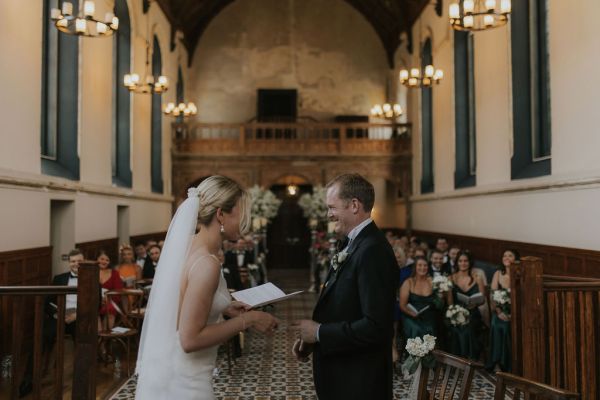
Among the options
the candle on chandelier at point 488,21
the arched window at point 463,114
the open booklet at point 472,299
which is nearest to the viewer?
the open booklet at point 472,299

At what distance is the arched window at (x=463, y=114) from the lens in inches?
593

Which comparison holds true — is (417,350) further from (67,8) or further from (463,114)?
(463,114)

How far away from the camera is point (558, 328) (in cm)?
445

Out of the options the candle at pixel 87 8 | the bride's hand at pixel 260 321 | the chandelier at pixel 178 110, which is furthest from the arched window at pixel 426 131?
the bride's hand at pixel 260 321

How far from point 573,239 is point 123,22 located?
12197mm

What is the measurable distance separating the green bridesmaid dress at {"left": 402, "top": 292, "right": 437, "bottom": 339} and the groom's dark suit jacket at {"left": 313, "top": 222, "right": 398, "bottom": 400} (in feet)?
14.4

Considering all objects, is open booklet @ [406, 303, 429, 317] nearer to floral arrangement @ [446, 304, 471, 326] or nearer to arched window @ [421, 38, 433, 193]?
floral arrangement @ [446, 304, 471, 326]

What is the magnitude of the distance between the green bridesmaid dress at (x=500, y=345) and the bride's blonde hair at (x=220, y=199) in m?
5.46

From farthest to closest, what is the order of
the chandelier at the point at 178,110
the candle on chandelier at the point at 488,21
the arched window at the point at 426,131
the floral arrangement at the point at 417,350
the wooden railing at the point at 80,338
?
the arched window at the point at 426,131
the chandelier at the point at 178,110
the candle on chandelier at the point at 488,21
the floral arrangement at the point at 417,350
the wooden railing at the point at 80,338

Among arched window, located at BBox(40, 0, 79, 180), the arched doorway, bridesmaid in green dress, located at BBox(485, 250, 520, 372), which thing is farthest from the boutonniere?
the arched doorway

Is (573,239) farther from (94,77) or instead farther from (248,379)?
(94,77)

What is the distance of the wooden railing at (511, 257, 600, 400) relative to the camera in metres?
4.21

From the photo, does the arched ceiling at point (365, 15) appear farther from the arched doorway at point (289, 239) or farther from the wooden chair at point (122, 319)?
the wooden chair at point (122, 319)

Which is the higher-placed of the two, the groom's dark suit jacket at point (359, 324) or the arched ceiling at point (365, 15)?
the arched ceiling at point (365, 15)
